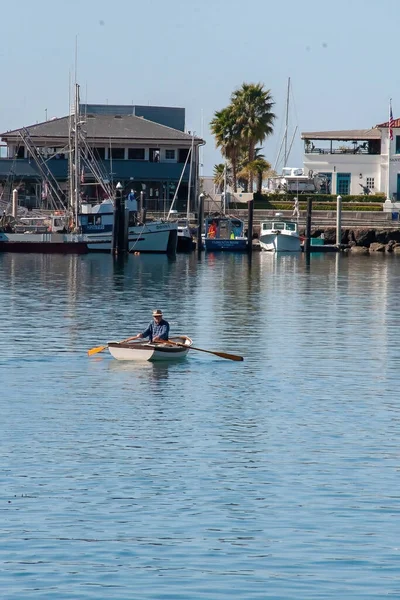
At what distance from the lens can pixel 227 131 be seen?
113 m

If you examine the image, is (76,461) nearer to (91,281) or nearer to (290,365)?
(290,365)

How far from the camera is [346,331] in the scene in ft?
149

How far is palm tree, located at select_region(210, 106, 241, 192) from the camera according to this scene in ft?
368

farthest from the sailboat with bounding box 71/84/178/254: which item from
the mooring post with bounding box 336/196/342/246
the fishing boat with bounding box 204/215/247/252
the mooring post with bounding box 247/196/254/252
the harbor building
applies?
the mooring post with bounding box 336/196/342/246

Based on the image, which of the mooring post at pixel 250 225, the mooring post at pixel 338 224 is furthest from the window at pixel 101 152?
the mooring post at pixel 338 224

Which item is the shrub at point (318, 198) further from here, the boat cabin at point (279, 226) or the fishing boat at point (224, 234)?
the boat cabin at point (279, 226)

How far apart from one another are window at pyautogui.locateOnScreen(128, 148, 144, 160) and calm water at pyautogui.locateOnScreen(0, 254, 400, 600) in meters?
58.5

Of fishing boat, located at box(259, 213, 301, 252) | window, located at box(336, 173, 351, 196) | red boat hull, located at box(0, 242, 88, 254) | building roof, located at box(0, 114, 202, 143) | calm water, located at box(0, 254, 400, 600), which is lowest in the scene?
calm water, located at box(0, 254, 400, 600)

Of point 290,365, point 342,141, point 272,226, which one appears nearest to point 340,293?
point 290,365

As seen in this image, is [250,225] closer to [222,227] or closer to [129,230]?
[222,227]

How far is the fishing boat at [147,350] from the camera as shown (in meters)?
34.8

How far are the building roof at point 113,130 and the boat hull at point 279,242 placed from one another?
13618 mm

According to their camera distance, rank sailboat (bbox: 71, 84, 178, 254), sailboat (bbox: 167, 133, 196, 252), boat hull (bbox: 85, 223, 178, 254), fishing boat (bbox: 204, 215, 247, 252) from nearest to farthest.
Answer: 1. sailboat (bbox: 71, 84, 178, 254)
2. boat hull (bbox: 85, 223, 178, 254)
3. sailboat (bbox: 167, 133, 196, 252)
4. fishing boat (bbox: 204, 215, 247, 252)

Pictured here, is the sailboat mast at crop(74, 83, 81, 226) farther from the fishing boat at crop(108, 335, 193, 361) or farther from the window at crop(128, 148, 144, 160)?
the fishing boat at crop(108, 335, 193, 361)
